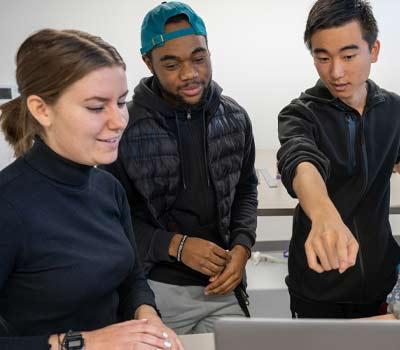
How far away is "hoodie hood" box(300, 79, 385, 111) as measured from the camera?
1156 millimetres

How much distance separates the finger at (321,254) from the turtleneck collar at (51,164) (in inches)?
20.1

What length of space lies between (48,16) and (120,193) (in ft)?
7.45

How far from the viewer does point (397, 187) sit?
2031 millimetres

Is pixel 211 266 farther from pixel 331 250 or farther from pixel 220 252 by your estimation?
pixel 331 250

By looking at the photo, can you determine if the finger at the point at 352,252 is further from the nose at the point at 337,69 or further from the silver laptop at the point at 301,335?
the nose at the point at 337,69

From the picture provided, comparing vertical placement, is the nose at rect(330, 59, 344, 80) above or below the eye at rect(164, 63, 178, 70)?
below

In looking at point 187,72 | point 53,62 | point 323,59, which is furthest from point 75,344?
point 323,59

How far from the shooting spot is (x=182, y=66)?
1.26 meters

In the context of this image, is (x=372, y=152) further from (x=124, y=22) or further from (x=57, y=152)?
(x=124, y=22)

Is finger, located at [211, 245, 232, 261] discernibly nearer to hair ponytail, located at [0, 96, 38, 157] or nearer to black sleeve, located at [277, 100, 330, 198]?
black sleeve, located at [277, 100, 330, 198]

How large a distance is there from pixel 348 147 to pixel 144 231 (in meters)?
0.64

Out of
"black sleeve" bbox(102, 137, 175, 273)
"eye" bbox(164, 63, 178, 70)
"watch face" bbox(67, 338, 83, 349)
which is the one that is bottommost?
"watch face" bbox(67, 338, 83, 349)

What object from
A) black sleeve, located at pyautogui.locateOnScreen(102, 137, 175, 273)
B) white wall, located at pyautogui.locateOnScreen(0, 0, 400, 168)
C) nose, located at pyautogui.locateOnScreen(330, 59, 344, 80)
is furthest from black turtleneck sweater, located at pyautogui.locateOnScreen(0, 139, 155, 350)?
white wall, located at pyautogui.locateOnScreen(0, 0, 400, 168)

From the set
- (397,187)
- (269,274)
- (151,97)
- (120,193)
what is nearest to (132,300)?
(120,193)
